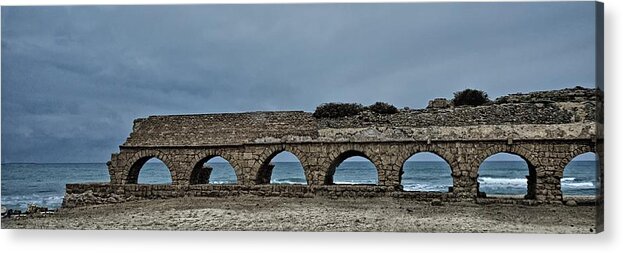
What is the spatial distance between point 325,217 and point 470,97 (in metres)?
2.61

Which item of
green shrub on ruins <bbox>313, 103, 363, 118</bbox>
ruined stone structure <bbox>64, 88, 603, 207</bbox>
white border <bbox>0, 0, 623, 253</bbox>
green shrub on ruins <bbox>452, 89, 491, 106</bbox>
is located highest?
green shrub on ruins <bbox>452, 89, 491, 106</bbox>

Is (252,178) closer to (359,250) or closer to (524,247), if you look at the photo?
(359,250)

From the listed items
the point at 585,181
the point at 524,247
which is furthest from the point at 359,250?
the point at 585,181

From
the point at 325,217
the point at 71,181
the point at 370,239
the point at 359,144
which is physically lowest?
the point at 370,239

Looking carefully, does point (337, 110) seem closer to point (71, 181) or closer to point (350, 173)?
point (71, 181)

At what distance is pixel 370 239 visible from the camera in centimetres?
1123

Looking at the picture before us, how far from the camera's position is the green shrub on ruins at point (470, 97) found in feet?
38.2

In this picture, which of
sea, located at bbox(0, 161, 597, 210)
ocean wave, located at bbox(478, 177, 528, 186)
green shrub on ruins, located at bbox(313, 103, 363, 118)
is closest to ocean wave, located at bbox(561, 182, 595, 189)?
sea, located at bbox(0, 161, 597, 210)

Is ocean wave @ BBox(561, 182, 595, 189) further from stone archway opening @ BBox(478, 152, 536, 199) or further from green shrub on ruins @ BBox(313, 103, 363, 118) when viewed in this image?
green shrub on ruins @ BBox(313, 103, 363, 118)

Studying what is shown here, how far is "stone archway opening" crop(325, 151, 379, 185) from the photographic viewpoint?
13.3m

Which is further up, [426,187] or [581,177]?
A: [581,177]

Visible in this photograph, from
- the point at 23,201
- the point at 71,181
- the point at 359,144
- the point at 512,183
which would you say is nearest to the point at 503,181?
the point at 512,183

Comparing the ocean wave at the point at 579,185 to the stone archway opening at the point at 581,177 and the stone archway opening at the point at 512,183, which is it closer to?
the stone archway opening at the point at 581,177

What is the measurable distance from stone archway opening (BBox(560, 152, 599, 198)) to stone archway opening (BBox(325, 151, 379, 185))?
2854 millimetres
